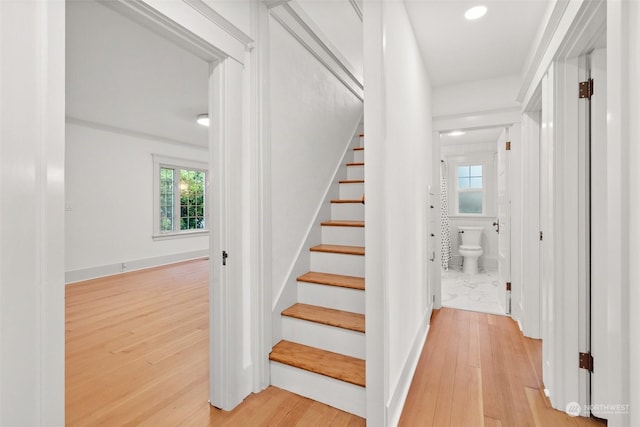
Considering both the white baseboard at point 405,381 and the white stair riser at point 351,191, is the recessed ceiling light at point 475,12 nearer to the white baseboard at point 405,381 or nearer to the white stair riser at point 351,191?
the white stair riser at point 351,191

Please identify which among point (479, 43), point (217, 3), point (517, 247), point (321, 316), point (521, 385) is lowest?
point (521, 385)

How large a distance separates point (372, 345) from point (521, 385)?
1.26 metres

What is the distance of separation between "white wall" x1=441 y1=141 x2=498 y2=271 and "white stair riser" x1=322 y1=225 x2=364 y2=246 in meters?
3.84

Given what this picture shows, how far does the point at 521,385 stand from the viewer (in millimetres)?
2012

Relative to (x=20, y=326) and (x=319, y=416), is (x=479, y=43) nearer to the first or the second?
(x=319, y=416)

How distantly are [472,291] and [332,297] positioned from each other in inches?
112

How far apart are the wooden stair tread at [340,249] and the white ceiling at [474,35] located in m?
1.74

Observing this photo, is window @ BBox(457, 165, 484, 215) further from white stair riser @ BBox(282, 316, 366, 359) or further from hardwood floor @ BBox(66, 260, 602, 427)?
white stair riser @ BBox(282, 316, 366, 359)

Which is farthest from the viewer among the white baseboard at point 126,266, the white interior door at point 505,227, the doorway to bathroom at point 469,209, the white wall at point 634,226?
the doorway to bathroom at point 469,209

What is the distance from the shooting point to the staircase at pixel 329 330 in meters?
1.76

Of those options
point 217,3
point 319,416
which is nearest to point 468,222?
point 319,416

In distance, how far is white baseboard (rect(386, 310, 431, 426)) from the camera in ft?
5.22

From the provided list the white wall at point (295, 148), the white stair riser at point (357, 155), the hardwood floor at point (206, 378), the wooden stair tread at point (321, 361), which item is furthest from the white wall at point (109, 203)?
the wooden stair tread at point (321, 361)

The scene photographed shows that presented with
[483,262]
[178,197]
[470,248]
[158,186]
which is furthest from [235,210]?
[178,197]
